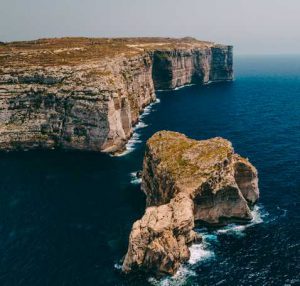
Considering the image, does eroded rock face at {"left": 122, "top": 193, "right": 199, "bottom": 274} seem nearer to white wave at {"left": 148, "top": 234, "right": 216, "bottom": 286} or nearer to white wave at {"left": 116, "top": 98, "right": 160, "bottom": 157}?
white wave at {"left": 148, "top": 234, "right": 216, "bottom": 286}

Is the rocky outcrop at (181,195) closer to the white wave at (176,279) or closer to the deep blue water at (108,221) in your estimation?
the white wave at (176,279)

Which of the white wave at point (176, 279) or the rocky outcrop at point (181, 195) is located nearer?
the white wave at point (176, 279)

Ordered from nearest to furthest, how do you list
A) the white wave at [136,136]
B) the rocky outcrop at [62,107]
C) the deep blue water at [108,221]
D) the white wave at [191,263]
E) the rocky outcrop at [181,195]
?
the white wave at [191,263], the rocky outcrop at [181,195], the deep blue water at [108,221], the rocky outcrop at [62,107], the white wave at [136,136]

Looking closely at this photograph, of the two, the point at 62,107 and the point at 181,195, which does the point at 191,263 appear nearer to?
the point at 181,195

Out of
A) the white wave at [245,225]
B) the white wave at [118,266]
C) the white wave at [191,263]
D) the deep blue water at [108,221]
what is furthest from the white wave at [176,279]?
the white wave at [245,225]

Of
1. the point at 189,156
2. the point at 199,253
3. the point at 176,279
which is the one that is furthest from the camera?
the point at 189,156

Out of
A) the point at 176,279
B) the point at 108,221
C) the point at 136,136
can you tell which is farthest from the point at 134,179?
the point at 176,279
